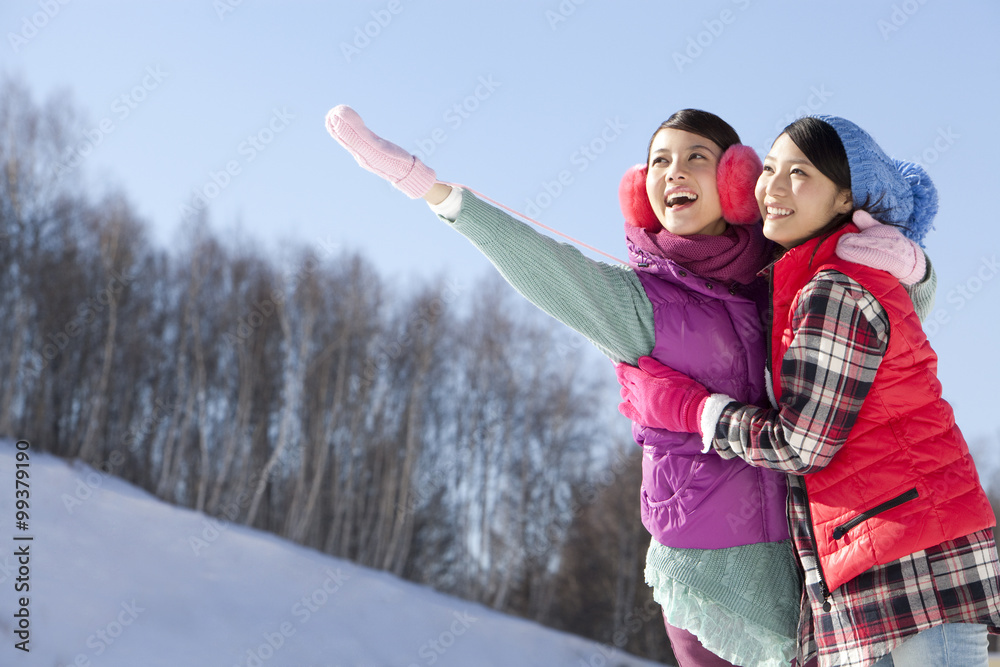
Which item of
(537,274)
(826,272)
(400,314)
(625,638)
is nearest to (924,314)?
(826,272)

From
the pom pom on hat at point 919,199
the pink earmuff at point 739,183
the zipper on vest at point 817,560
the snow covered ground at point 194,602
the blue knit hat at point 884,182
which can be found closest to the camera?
the zipper on vest at point 817,560

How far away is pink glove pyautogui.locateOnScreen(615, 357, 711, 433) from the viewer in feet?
5.73

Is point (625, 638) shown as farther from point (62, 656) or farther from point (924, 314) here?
point (924, 314)

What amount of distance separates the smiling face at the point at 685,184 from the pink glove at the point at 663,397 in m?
0.37

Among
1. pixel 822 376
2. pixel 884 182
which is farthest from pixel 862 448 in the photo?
pixel 884 182

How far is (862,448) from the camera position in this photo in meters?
1.59

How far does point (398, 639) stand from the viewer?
9.83 meters

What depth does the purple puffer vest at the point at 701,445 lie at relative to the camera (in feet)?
5.93

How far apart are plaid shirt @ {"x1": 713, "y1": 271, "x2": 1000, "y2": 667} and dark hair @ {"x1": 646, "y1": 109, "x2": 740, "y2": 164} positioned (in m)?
0.53

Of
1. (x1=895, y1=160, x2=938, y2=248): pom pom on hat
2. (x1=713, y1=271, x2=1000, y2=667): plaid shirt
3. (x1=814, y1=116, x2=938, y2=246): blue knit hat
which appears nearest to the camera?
(x1=713, y1=271, x2=1000, y2=667): plaid shirt

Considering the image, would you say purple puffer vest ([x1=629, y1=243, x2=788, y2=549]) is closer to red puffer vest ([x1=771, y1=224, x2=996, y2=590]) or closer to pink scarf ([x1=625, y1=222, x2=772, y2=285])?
pink scarf ([x1=625, y1=222, x2=772, y2=285])

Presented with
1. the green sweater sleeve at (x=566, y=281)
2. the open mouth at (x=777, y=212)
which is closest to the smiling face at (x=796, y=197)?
the open mouth at (x=777, y=212)

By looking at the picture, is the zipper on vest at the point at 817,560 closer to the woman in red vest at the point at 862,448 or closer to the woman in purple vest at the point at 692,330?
the woman in red vest at the point at 862,448

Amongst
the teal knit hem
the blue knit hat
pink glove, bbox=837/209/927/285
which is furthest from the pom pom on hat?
the teal knit hem
